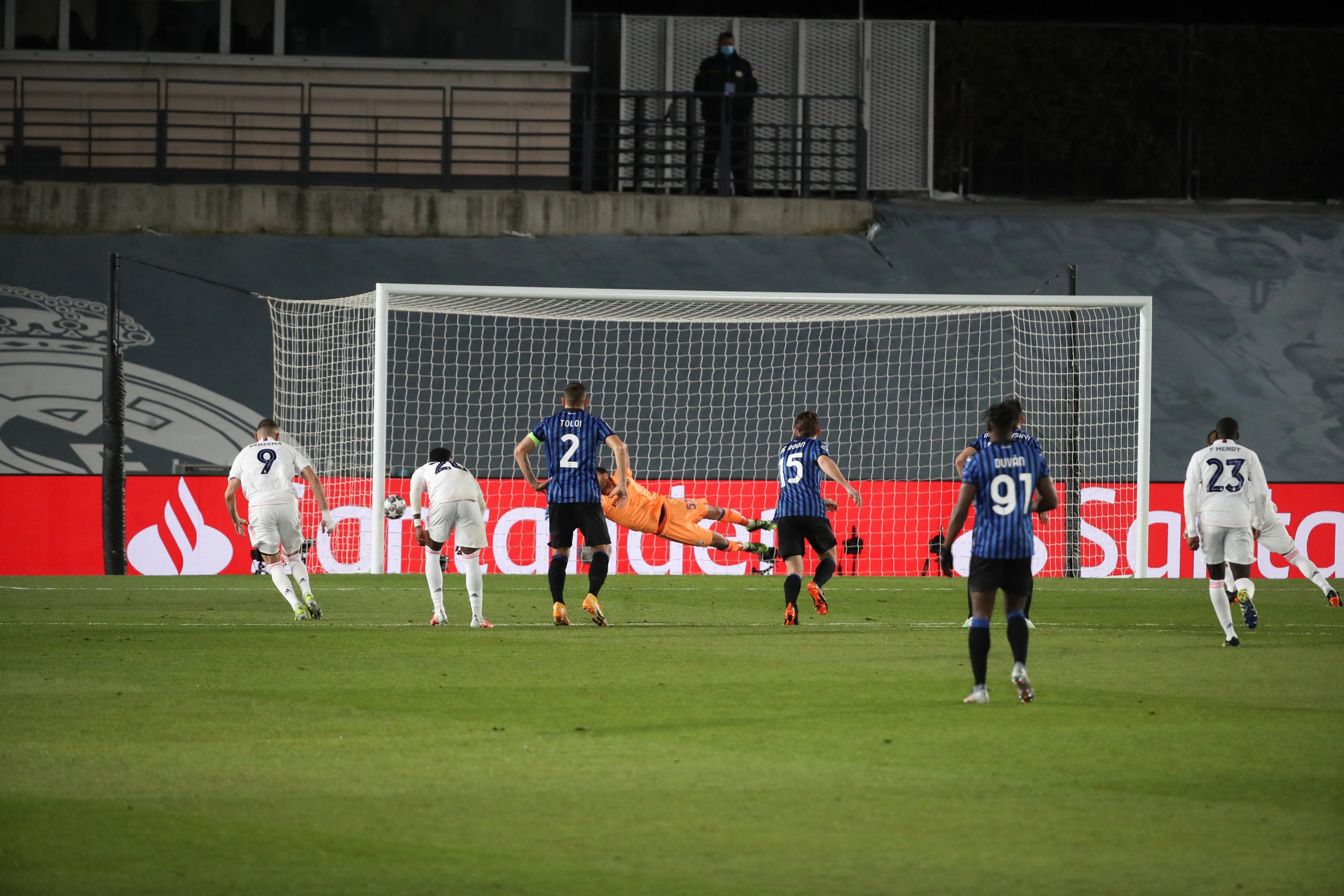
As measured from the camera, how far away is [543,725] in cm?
794

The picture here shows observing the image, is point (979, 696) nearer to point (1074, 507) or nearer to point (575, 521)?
point (575, 521)

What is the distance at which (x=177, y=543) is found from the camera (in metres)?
20.2

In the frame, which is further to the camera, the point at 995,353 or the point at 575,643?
the point at 995,353

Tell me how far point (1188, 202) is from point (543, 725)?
2718cm

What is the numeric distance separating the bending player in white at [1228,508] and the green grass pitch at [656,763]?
68cm

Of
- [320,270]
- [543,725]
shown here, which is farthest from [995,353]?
[543,725]

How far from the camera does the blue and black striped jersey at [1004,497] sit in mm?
8750

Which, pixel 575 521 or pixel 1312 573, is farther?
pixel 1312 573

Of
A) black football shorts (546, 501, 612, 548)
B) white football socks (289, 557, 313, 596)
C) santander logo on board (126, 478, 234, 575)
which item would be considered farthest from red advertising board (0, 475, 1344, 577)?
black football shorts (546, 501, 612, 548)

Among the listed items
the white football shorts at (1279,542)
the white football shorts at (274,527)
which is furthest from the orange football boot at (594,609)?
the white football shorts at (1279,542)

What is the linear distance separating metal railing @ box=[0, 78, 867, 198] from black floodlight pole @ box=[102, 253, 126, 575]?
7.80 meters

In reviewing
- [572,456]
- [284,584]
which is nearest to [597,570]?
[572,456]

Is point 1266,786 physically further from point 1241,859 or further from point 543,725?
point 543,725

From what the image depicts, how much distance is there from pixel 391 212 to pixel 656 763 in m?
21.5
